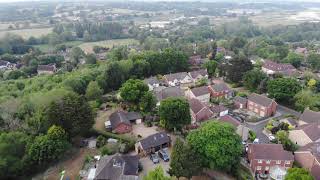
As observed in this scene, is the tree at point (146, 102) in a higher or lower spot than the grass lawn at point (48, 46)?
higher

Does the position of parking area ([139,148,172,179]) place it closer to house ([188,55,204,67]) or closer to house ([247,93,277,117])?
house ([247,93,277,117])

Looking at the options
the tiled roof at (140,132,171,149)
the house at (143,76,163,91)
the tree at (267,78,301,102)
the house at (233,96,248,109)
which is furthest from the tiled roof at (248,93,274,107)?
the house at (143,76,163,91)

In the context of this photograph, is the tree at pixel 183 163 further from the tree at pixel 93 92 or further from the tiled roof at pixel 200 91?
the tree at pixel 93 92

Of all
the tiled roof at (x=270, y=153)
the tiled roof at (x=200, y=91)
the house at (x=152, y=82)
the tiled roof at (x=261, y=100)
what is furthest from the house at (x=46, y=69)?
the tiled roof at (x=270, y=153)

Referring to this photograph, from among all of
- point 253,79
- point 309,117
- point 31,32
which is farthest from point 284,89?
point 31,32

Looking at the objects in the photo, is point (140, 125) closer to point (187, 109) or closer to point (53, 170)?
point (187, 109)
